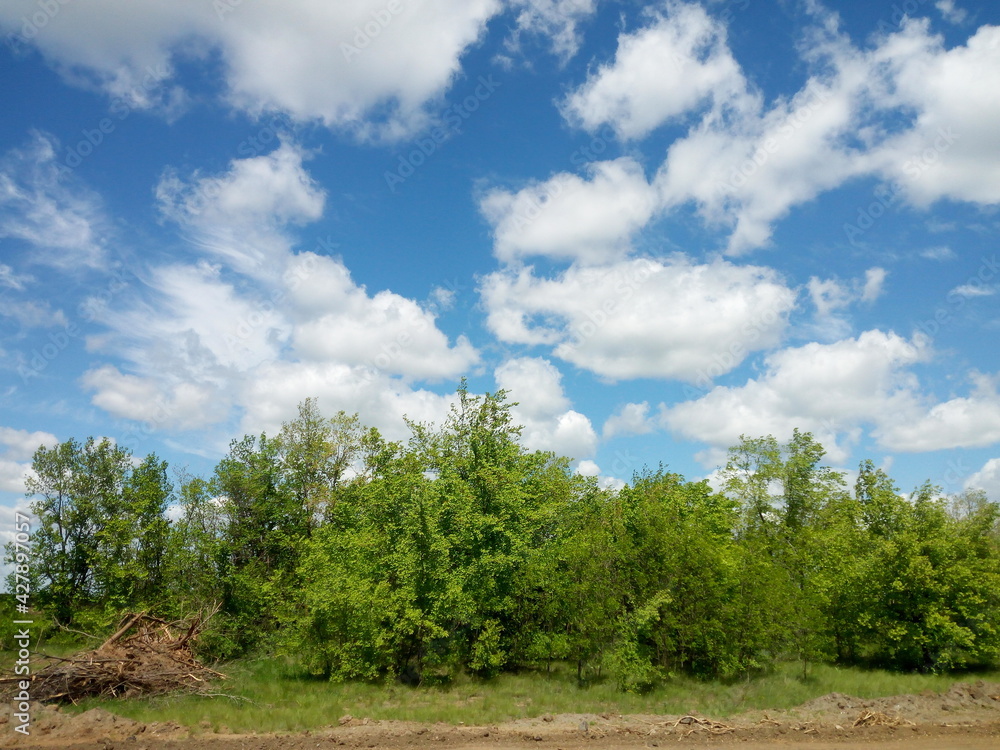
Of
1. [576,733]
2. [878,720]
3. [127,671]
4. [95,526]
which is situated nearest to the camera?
[576,733]

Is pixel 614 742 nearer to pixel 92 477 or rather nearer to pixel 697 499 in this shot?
pixel 697 499

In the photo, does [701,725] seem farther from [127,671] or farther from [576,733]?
[127,671]

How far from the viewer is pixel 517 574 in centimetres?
2444

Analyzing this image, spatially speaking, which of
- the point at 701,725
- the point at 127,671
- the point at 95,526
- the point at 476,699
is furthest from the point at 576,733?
the point at 95,526

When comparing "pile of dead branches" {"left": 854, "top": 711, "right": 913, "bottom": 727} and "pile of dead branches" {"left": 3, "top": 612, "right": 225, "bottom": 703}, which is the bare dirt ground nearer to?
"pile of dead branches" {"left": 854, "top": 711, "right": 913, "bottom": 727}

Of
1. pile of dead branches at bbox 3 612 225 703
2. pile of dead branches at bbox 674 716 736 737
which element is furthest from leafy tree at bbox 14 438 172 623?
pile of dead branches at bbox 674 716 736 737

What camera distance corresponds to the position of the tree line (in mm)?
22984

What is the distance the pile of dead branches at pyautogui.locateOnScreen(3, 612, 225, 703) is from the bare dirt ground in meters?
1.80

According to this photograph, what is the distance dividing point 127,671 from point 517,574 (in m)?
13.9

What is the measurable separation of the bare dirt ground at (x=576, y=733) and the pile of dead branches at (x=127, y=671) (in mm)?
1797

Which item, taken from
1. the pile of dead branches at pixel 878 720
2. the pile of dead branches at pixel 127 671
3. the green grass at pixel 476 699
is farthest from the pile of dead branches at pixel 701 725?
the pile of dead branches at pixel 127 671

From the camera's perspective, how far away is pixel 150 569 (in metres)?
34.6

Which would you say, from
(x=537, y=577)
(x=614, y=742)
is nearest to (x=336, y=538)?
(x=537, y=577)

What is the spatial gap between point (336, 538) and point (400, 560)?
4.77 metres
